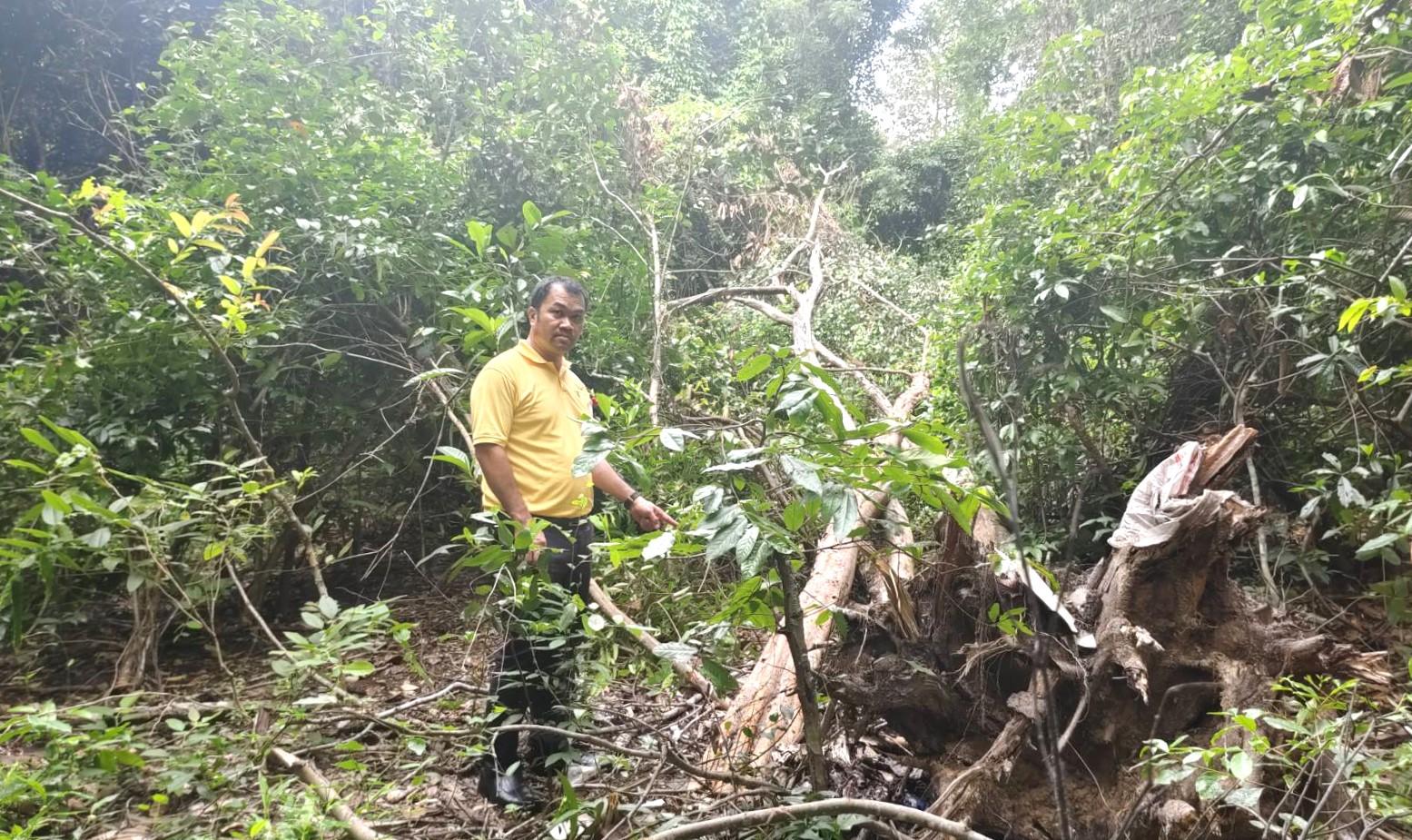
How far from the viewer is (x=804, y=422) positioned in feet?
4.06

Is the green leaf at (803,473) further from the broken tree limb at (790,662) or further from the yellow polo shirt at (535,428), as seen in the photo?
the yellow polo shirt at (535,428)

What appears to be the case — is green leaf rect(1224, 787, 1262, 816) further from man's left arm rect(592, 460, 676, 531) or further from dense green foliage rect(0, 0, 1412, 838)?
man's left arm rect(592, 460, 676, 531)

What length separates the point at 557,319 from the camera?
229cm

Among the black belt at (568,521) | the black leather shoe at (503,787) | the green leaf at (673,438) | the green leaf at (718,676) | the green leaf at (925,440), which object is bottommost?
the black leather shoe at (503,787)

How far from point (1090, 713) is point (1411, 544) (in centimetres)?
127

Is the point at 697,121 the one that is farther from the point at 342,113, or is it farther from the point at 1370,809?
the point at 1370,809

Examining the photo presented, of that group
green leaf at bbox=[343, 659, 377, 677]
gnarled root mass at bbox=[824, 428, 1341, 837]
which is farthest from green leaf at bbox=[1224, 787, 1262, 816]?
green leaf at bbox=[343, 659, 377, 677]

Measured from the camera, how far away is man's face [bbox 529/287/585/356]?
7.48 ft

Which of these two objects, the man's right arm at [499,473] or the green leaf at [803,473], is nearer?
the green leaf at [803,473]

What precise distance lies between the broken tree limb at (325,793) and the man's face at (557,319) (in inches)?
53.5

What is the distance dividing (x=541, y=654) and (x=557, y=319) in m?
1.09

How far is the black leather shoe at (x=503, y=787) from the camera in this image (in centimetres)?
198

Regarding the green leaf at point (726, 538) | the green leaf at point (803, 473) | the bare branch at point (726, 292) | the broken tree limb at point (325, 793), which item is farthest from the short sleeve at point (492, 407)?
the bare branch at point (726, 292)

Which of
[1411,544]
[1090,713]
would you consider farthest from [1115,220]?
[1090,713]
